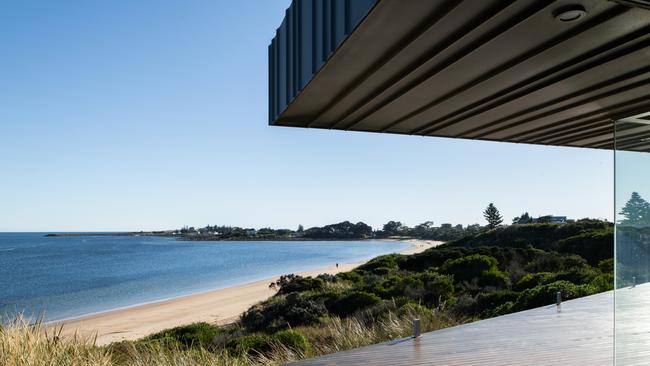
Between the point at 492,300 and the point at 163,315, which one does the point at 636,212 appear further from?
the point at 163,315

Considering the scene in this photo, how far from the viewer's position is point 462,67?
3352mm

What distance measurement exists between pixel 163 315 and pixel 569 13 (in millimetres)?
23640

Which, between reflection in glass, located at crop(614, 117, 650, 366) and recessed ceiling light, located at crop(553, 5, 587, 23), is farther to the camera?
reflection in glass, located at crop(614, 117, 650, 366)

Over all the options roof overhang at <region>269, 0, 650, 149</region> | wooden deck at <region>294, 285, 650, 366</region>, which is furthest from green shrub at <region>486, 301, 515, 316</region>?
roof overhang at <region>269, 0, 650, 149</region>

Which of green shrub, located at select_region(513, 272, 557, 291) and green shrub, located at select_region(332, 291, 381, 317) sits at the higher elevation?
green shrub, located at select_region(513, 272, 557, 291)

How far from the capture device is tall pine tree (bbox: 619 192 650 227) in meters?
3.93

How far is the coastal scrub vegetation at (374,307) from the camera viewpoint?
609 centimetres

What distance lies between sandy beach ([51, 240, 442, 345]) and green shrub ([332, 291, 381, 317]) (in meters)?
6.33

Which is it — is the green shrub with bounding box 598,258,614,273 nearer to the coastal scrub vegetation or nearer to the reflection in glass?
the coastal scrub vegetation

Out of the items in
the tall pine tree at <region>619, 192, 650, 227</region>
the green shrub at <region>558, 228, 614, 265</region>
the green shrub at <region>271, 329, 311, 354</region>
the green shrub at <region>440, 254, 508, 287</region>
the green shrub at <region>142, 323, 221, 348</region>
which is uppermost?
the tall pine tree at <region>619, 192, 650, 227</region>

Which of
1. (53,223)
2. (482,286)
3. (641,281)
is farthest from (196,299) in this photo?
(53,223)

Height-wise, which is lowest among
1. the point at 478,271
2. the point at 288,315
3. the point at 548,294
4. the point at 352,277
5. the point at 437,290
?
the point at 288,315

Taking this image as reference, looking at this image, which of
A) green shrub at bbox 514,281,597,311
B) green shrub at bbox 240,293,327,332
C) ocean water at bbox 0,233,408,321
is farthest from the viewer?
ocean water at bbox 0,233,408,321

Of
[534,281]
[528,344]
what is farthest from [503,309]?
[528,344]
